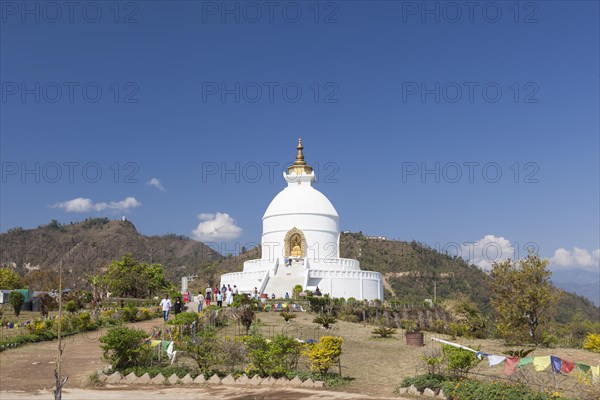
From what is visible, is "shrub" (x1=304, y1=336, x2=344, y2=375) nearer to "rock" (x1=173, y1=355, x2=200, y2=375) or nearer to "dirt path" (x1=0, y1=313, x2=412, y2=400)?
"dirt path" (x1=0, y1=313, x2=412, y2=400)

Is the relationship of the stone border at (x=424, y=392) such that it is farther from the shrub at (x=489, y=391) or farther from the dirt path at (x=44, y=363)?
the dirt path at (x=44, y=363)

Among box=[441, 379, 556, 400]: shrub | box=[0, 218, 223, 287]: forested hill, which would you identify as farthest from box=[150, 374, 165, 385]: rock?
box=[0, 218, 223, 287]: forested hill

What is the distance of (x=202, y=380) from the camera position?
56.0ft

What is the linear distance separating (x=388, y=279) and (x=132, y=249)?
5778cm

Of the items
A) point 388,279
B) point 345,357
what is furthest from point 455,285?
point 345,357

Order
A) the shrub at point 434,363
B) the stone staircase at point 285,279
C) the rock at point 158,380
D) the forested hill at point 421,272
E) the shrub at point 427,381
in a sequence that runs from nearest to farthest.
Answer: the shrub at point 427,381, the shrub at point 434,363, the rock at point 158,380, the stone staircase at point 285,279, the forested hill at point 421,272

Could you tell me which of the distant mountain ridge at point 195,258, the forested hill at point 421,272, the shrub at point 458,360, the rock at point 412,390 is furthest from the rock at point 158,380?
the forested hill at point 421,272

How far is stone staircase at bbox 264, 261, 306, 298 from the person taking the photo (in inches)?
1774

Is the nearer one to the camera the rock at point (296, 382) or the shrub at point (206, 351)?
the rock at point (296, 382)

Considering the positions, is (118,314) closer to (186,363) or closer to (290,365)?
(186,363)

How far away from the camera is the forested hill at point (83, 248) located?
111m

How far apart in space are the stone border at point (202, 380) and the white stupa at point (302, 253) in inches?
1088

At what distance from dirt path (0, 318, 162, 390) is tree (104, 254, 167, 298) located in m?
21.8

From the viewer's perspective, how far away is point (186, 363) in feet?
63.2
